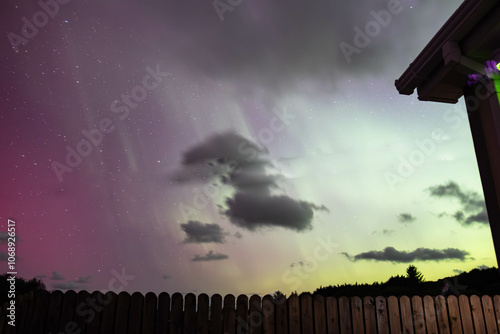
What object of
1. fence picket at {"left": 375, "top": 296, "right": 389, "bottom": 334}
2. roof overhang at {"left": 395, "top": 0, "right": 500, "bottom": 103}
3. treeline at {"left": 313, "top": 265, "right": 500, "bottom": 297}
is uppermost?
roof overhang at {"left": 395, "top": 0, "right": 500, "bottom": 103}

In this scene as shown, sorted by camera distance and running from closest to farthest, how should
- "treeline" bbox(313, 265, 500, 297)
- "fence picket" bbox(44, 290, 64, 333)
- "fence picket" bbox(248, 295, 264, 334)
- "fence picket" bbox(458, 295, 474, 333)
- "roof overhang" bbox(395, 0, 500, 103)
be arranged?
"roof overhang" bbox(395, 0, 500, 103) → "fence picket" bbox(44, 290, 64, 333) → "fence picket" bbox(248, 295, 264, 334) → "fence picket" bbox(458, 295, 474, 333) → "treeline" bbox(313, 265, 500, 297)

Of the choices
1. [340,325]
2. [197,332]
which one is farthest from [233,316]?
[340,325]

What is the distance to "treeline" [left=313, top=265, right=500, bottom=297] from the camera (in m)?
9.70

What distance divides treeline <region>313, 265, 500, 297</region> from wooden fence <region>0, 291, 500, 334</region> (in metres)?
2.68

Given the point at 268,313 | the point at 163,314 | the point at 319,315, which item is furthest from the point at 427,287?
the point at 163,314

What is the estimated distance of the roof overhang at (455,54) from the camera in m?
5.05

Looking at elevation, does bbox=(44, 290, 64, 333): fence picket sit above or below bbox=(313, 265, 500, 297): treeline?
below

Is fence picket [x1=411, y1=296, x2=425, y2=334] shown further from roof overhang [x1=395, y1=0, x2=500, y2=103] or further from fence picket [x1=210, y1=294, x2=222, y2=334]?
roof overhang [x1=395, y1=0, x2=500, y2=103]

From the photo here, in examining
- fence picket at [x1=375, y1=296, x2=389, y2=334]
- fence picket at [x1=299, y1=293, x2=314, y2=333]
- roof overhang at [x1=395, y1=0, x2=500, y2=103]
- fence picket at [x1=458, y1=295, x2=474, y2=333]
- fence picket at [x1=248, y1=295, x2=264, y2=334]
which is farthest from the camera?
fence picket at [x1=458, y1=295, x2=474, y2=333]

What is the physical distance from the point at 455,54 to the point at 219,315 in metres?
5.48

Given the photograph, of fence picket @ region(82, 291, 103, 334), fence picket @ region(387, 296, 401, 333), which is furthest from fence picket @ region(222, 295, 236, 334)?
fence picket @ region(387, 296, 401, 333)

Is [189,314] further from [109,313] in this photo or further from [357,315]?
[357,315]

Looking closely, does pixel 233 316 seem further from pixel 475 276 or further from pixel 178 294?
pixel 475 276

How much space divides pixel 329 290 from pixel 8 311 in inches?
342
